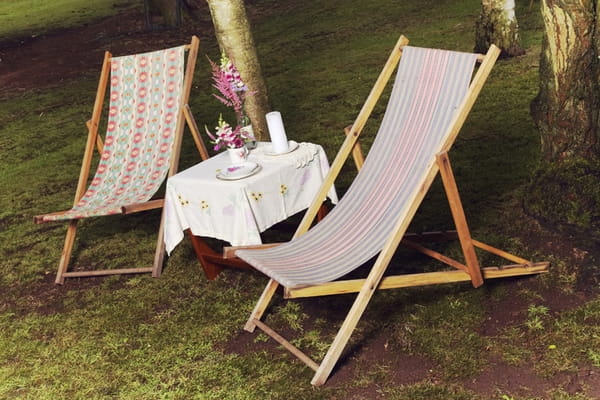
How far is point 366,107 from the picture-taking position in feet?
13.8

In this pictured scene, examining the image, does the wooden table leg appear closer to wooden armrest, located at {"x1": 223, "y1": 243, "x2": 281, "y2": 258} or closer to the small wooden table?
the small wooden table

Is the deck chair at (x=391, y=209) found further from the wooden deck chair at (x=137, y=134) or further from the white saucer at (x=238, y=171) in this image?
the wooden deck chair at (x=137, y=134)

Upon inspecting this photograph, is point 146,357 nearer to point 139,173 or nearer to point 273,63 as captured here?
point 139,173

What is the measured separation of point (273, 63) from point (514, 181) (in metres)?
5.88

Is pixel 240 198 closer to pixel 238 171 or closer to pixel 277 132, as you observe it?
pixel 238 171

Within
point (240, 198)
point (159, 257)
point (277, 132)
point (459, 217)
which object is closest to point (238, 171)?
point (240, 198)

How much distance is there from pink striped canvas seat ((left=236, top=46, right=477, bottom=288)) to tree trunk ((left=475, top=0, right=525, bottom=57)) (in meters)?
4.39

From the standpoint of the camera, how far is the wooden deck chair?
496 centimetres

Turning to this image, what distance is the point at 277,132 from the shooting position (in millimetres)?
4406

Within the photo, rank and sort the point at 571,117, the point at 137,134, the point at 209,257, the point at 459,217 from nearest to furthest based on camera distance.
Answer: the point at 459,217 < the point at 571,117 < the point at 209,257 < the point at 137,134

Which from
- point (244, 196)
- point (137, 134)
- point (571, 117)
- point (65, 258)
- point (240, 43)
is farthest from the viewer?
point (240, 43)

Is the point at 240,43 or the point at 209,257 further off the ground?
the point at 240,43

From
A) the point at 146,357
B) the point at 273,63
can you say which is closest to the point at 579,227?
the point at 146,357

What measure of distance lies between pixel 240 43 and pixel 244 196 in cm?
197
